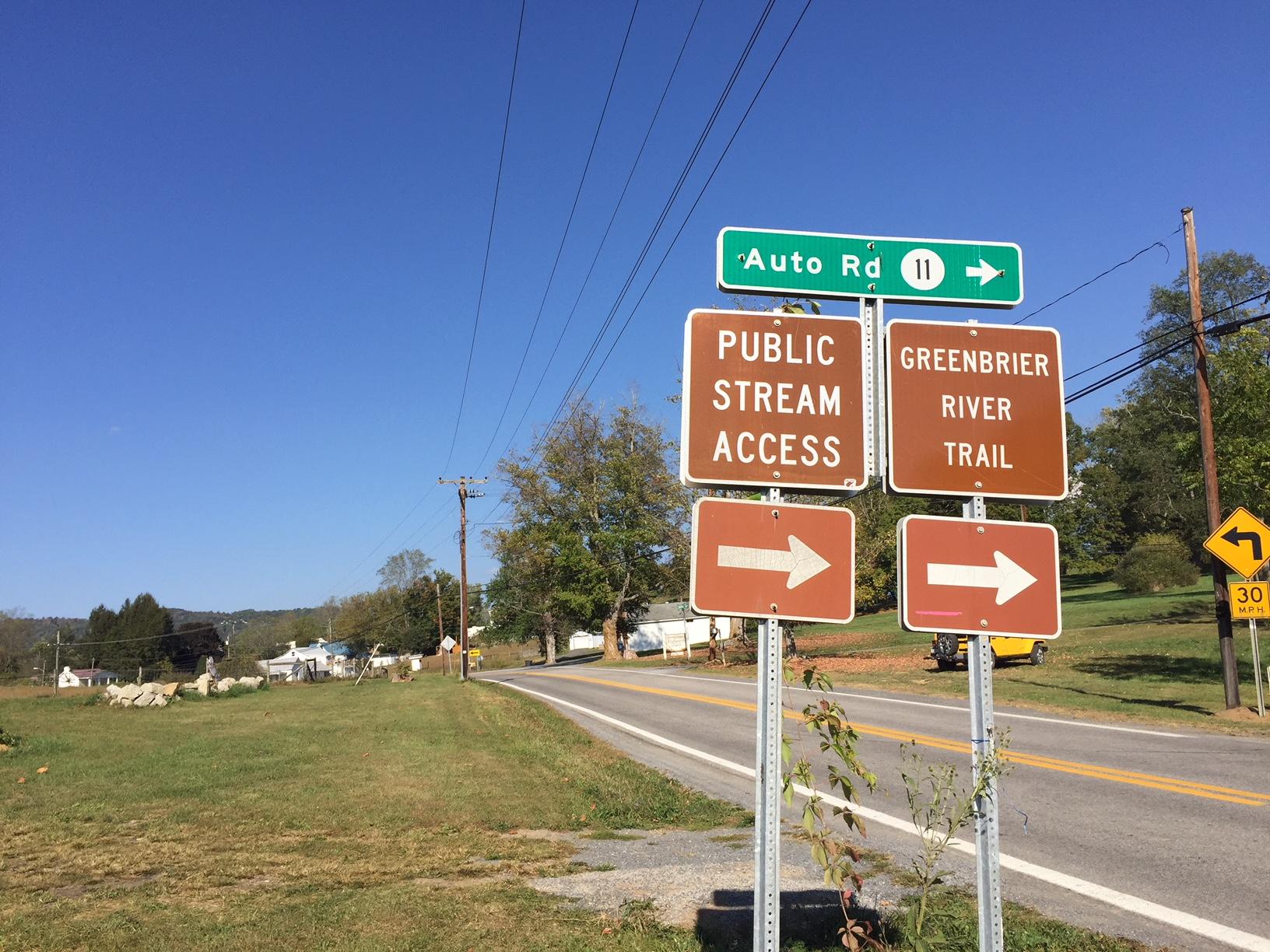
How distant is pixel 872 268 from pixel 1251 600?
14991mm

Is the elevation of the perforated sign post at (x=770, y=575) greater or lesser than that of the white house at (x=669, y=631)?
greater

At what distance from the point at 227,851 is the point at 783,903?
481 centimetres

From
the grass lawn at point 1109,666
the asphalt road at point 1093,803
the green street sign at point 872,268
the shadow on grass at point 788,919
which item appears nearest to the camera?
the green street sign at point 872,268

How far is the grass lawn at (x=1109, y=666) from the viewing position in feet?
58.1

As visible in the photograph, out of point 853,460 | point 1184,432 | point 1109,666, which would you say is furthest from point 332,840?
point 1184,432

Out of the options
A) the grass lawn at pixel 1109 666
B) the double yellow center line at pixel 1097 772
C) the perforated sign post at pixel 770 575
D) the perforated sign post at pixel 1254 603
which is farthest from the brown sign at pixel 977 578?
the perforated sign post at pixel 1254 603

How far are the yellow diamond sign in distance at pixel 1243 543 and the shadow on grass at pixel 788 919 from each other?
13458mm

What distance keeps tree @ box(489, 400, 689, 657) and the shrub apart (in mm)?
25251

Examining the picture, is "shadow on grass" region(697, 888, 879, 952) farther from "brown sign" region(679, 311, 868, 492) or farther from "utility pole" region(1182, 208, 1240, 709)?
"utility pole" region(1182, 208, 1240, 709)

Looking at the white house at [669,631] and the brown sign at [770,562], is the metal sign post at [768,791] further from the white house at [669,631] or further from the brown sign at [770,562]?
the white house at [669,631]

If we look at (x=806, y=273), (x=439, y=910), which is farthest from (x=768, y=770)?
(x=439, y=910)

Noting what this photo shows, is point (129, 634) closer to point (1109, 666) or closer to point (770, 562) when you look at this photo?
point (1109, 666)

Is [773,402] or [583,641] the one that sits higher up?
[773,402]

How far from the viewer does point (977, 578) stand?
3945 millimetres
